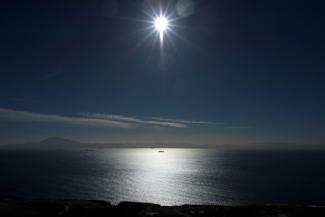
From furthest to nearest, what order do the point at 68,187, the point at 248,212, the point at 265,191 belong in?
the point at 68,187 → the point at 265,191 → the point at 248,212

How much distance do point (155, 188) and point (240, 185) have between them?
2045 inches

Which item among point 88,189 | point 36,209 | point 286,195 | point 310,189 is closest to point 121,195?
point 88,189

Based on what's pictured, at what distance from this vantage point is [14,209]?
203ft

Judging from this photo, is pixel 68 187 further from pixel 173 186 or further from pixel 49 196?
pixel 173 186

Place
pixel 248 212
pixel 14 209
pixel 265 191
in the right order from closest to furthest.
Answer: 1. pixel 14 209
2. pixel 248 212
3. pixel 265 191

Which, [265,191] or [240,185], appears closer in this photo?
[265,191]

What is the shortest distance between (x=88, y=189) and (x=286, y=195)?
105231 mm

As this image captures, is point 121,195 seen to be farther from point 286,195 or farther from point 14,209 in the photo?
point 286,195

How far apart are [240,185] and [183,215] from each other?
325ft

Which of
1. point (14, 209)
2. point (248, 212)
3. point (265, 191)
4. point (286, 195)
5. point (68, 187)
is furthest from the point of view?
point (68, 187)

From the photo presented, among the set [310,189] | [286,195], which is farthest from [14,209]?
[310,189]

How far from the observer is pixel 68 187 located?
153 metres

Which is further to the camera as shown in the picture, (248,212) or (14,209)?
(248,212)

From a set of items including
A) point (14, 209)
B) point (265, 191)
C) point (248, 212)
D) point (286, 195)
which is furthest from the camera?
point (265, 191)
